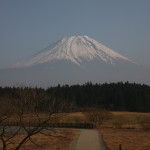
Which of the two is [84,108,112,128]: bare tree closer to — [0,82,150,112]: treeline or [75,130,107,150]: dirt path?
[75,130,107,150]: dirt path

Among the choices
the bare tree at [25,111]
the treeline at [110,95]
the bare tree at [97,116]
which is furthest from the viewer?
the treeline at [110,95]

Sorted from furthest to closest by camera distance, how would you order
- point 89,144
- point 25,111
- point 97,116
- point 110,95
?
1. point 110,95
2. point 97,116
3. point 89,144
4. point 25,111

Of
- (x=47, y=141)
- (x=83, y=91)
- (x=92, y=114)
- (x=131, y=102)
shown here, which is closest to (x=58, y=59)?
(x=83, y=91)

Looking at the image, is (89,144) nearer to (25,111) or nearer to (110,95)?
(25,111)

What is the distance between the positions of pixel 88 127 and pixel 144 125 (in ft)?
25.4

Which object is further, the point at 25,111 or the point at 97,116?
the point at 97,116

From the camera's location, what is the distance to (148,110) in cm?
7800

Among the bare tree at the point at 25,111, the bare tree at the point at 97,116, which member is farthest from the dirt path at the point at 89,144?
the bare tree at the point at 97,116

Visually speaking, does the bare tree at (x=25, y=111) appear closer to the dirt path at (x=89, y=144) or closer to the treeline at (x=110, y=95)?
the dirt path at (x=89, y=144)

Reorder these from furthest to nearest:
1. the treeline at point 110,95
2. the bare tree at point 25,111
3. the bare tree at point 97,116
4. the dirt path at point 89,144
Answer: the treeline at point 110,95 → the bare tree at point 97,116 → the dirt path at point 89,144 → the bare tree at point 25,111

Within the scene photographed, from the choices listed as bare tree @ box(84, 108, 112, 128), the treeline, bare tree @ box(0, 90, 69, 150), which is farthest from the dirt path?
the treeline

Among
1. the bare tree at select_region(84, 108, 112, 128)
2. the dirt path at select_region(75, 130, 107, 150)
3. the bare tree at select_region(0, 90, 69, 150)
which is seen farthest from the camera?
the bare tree at select_region(84, 108, 112, 128)

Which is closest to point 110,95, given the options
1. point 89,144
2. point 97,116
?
point 97,116

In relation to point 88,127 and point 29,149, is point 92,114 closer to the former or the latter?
point 88,127
